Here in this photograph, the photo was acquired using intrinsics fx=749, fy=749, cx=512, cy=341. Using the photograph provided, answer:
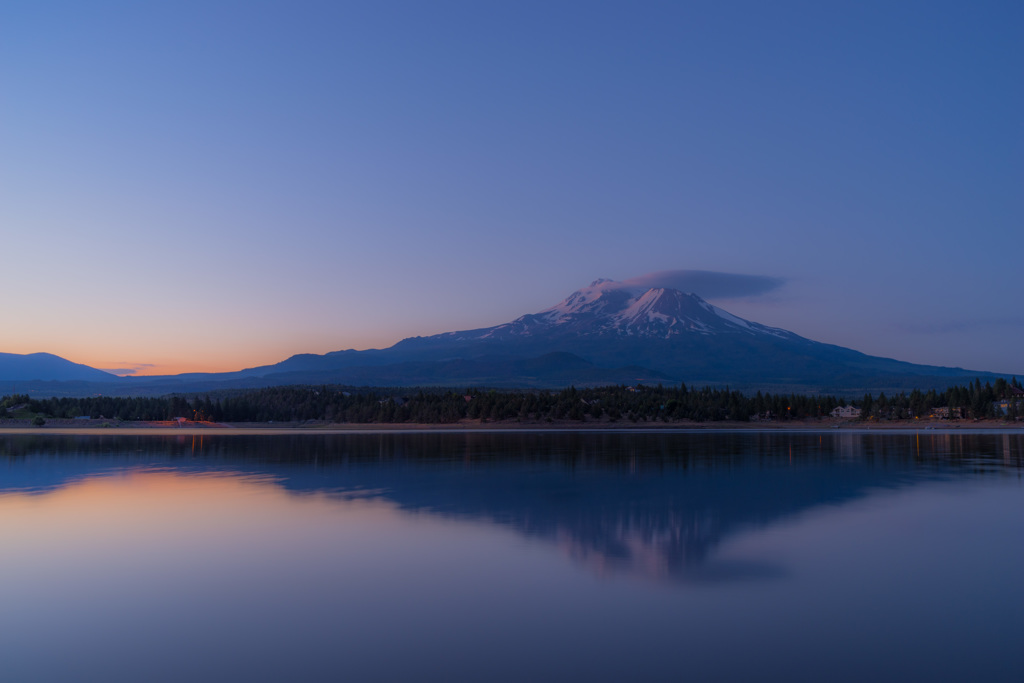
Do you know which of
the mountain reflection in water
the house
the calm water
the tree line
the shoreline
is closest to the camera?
the calm water

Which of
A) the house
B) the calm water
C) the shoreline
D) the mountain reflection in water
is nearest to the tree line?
the house

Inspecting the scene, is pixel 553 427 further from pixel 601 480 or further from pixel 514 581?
pixel 514 581

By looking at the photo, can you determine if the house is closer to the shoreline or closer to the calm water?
the shoreline

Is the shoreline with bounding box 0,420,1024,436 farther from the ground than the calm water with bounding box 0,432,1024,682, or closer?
closer

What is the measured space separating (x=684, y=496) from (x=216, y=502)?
1622cm

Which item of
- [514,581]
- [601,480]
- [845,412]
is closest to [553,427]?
[845,412]

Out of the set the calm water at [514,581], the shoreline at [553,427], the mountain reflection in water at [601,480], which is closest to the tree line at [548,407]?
the shoreline at [553,427]

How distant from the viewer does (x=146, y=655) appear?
10430 mm

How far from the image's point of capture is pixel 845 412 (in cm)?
13588

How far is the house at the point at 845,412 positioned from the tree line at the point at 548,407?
1.29m

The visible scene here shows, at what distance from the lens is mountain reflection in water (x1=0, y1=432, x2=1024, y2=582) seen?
59.7 ft

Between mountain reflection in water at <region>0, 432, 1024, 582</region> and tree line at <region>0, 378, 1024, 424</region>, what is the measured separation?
6490cm

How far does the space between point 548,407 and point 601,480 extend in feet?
309

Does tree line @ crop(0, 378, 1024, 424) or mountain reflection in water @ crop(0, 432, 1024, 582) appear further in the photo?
tree line @ crop(0, 378, 1024, 424)
